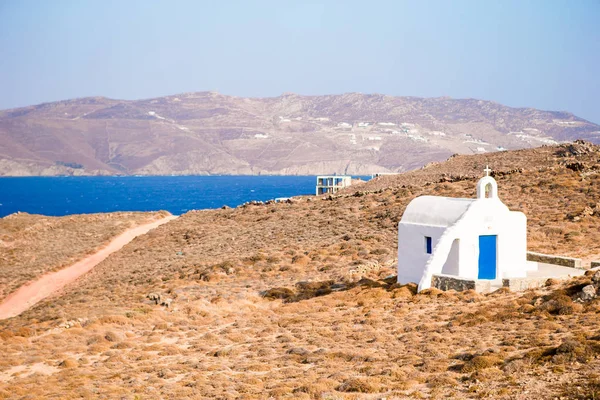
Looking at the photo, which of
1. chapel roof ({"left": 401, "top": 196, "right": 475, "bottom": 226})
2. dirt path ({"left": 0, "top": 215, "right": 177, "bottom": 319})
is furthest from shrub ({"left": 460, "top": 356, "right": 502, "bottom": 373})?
dirt path ({"left": 0, "top": 215, "right": 177, "bottom": 319})

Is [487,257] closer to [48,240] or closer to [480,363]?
[480,363]

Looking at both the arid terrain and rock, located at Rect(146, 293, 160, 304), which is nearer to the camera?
the arid terrain

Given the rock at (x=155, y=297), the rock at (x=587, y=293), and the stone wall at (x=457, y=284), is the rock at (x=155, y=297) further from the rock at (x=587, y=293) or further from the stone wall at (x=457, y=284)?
the rock at (x=587, y=293)

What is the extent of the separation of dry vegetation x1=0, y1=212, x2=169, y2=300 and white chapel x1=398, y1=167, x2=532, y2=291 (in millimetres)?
25886

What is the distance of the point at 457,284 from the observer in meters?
24.2

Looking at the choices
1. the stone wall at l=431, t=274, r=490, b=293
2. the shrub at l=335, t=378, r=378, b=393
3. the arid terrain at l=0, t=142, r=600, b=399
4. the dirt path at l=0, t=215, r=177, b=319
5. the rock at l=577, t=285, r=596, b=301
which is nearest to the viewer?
the shrub at l=335, t=378, r=378, b=393

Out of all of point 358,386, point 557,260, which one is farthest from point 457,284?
point 358,386

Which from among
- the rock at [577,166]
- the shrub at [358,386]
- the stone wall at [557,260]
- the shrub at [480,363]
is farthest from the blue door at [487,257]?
the rock at [577,166]

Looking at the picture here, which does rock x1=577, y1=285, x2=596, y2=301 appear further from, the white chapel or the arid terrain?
the white chapel

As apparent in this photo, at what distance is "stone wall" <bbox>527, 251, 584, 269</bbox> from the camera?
2666 centimetres

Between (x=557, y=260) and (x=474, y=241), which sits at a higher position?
(x=474, y=241)

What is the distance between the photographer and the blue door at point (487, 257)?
24750 millimetres

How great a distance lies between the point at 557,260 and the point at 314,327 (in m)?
10.6

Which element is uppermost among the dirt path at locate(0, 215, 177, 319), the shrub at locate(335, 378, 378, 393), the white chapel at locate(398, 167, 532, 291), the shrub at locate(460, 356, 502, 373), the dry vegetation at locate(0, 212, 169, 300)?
the white chapel at locate(398, 167, 532, 291)
